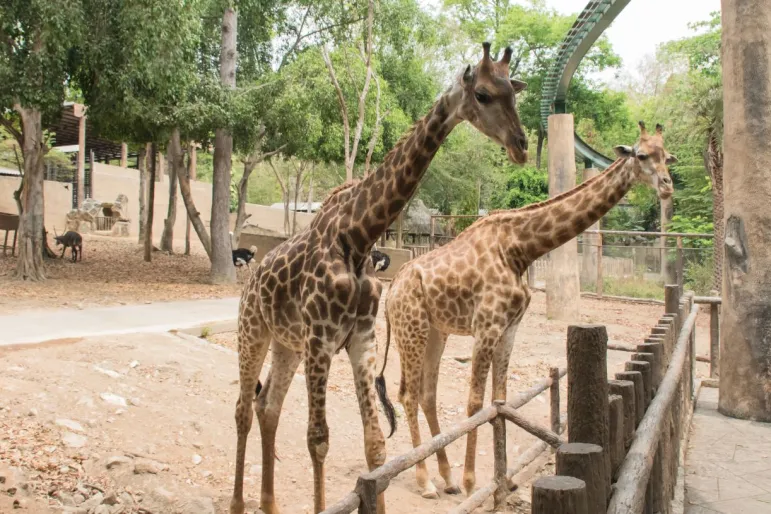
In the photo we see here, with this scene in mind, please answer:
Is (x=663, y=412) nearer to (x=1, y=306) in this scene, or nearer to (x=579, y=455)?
(x=579, y=455)

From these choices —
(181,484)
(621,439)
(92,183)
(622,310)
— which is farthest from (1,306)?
(92,183)

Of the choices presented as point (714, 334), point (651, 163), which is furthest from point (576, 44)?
point (651, 163)

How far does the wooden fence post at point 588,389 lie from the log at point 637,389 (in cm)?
64

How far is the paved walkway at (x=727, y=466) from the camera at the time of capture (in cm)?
398

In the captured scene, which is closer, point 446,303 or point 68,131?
point 446,303

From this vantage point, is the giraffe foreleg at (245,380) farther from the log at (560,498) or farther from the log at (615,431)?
the log at (560,498)

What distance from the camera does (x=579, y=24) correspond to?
10859mm

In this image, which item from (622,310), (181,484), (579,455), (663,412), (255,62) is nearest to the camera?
(579,455)

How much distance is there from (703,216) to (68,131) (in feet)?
74.4

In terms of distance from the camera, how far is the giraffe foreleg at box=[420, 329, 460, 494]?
4902mm

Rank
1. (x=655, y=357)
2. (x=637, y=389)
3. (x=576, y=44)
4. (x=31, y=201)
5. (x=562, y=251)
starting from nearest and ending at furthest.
Answer: (x=637, y=389), (x=655, y=357), (x=576, y=44), (x=562, y=251), (x=31, y=201)

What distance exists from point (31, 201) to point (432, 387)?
10.2 m

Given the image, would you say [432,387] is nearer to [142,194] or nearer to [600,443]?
[600,443]

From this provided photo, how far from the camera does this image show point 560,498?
152 centimetres
